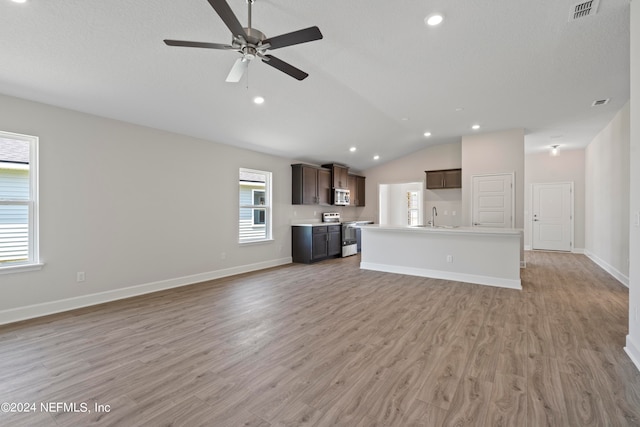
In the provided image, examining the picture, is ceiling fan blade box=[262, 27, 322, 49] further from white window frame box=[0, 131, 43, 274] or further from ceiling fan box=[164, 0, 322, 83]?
white window frame box=[0, 131, 43, 274]

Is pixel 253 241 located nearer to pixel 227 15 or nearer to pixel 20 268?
pixel 20 268

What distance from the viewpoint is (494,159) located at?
628cm

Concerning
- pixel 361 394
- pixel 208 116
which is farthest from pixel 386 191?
pixel 361 394

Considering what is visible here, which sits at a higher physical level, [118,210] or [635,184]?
[635,184]

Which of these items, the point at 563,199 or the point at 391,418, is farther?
the point at 563,199

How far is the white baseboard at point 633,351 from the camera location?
2.28m

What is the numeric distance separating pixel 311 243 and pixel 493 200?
13.5 ft

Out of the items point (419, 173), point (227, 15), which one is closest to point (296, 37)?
point (227, 15)

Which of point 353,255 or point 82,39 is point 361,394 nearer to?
point 82,39

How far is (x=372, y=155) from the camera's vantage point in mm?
7953

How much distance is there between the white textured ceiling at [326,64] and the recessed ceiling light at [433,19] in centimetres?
5

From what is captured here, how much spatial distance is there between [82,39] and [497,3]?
3.62 meters

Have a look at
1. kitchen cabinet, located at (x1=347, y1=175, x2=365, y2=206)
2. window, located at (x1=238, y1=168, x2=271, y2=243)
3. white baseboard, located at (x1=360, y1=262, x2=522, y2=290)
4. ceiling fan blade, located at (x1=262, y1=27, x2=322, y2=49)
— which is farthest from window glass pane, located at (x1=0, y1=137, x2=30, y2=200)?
kitchen cabinet, located at (x1=347, y1=175, x2=365, y2=206)

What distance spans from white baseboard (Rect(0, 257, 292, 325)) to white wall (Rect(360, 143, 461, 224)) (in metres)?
4.95
